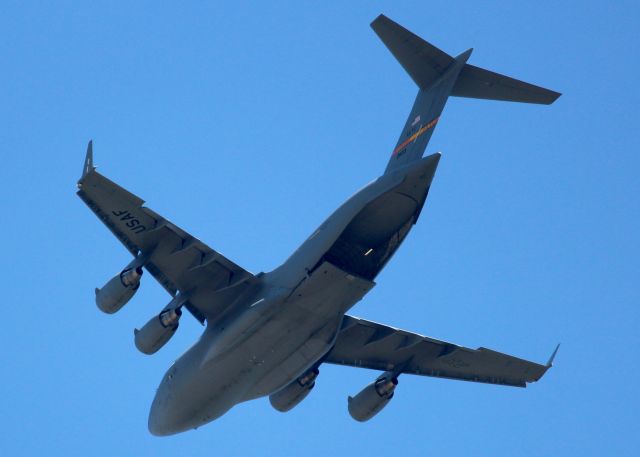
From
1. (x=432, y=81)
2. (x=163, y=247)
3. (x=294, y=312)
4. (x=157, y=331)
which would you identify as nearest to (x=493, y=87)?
(x=432, y=81)

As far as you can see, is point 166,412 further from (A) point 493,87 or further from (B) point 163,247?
(A) point 493,87

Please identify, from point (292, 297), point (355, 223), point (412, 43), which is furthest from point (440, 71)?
point (292, 297)

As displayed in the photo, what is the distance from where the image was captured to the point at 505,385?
26891mm

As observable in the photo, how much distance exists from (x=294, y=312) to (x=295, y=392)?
13.2 ft

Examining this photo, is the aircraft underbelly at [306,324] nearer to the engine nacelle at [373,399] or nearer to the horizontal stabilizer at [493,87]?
the engine nacelle at [373,399]

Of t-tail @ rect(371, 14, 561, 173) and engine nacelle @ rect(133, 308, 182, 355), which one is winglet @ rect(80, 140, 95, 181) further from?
t-tail @ rect(371, 14, 561, 173)

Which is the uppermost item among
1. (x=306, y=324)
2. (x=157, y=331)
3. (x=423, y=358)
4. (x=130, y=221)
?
(x=130, y=221)

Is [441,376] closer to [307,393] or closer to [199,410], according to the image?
[307,393]

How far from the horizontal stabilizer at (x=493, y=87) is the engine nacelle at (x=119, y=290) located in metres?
6.99

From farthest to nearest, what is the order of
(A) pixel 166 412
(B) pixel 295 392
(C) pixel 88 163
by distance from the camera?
(B) pixel 295 392 < (A) pixel 166 412 < (C) pixel 88 163

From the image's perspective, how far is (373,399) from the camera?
26062mm

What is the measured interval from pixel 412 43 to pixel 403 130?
158 centimetres

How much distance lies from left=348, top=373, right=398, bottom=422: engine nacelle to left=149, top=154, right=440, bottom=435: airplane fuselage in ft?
7.87

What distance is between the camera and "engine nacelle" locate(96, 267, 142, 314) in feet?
77.0
